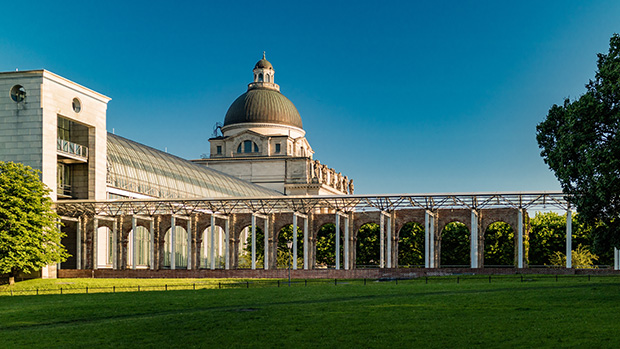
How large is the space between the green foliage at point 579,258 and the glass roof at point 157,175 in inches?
1805

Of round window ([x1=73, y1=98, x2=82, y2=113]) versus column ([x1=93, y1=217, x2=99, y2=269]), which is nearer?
round window ([x1=73, y1=98, x2=82, y2=113])

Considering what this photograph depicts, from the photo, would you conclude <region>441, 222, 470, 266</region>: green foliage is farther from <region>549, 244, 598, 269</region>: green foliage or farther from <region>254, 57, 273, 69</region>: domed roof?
<region>254, 57, 273, 69</region>: domed roof

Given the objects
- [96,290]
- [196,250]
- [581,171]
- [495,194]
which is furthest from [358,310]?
[196,250]

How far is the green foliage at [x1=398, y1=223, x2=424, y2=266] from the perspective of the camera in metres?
92.8

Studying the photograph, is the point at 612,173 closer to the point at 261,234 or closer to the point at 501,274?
the point at 501,274

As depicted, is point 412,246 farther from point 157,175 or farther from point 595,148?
point 595,148

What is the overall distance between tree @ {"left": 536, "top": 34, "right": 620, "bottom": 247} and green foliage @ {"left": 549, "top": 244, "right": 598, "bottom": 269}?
40.7m

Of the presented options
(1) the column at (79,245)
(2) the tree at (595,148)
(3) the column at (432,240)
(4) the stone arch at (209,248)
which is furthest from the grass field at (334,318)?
(4) the stone arch at (209,248)

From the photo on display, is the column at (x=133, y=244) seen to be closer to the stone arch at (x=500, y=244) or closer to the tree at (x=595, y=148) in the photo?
the stone arch at (x=500, y=244)

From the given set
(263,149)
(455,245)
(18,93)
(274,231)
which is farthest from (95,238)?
(263,149)

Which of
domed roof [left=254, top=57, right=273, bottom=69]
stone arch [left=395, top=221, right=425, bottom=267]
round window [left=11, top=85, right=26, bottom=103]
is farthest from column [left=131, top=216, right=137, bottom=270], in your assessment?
domed roof [left=254, top=57, right=273, bottom=69]

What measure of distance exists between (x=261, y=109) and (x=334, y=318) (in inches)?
4680

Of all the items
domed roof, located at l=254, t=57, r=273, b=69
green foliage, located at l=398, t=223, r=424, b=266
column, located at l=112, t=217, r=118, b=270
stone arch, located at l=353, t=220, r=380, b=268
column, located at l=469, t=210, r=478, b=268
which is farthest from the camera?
domed roof, located at l=254, t=57, r=273, b=69

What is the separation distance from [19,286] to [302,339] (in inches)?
1709
